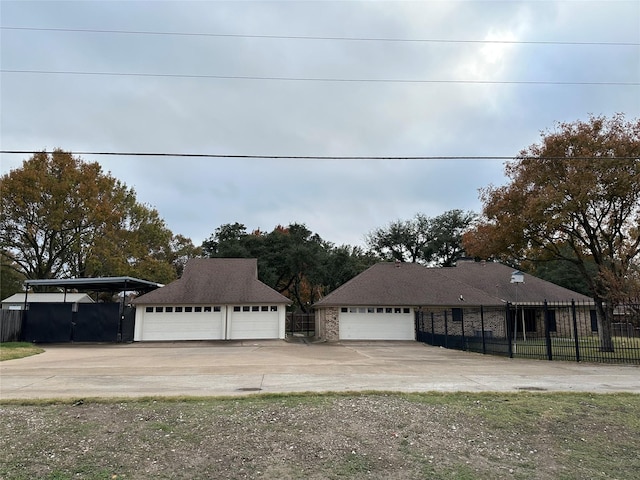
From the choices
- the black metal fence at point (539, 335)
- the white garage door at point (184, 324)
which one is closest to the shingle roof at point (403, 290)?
the black metal fence at point (539, 335)

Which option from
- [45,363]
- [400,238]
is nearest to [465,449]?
[45,363]

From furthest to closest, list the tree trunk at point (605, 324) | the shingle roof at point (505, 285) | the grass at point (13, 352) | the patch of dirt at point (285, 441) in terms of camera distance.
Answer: the shingle roof at point (505, 285), the tree trunk at point (605, 324), the grass at point (13, 352), the patch of dirt at point (285, 441)


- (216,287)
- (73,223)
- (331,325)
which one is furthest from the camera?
(73,223)

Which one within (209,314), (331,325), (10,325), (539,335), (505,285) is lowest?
(539,335)

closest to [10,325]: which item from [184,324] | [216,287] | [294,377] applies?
[184,324]

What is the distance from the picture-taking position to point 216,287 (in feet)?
98.7

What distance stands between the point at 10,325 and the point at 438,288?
2540 cm

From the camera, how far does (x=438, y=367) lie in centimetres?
1427

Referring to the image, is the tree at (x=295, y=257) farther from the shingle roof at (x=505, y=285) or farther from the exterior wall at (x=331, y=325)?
the exterior wall at (x=331, y=325)

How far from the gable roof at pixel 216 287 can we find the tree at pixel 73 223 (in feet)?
32.6

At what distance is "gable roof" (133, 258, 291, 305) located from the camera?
94.2 ft

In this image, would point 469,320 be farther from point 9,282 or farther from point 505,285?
point 9,282

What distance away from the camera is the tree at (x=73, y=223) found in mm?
34719

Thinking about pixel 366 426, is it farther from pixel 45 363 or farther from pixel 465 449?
pixel 45 363
